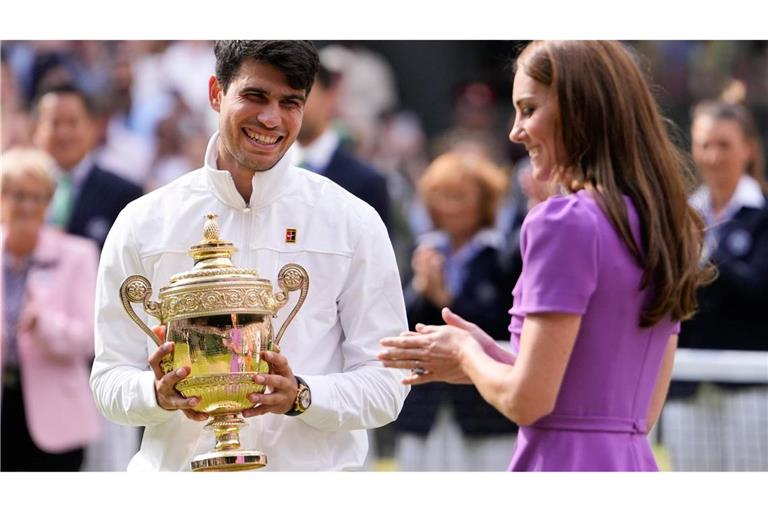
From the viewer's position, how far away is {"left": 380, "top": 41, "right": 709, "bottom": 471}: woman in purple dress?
3.69 metres

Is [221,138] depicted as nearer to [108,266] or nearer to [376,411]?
[108,266]

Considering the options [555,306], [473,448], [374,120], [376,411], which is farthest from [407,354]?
[374,120]

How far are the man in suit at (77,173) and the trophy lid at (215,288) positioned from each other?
5.57 m

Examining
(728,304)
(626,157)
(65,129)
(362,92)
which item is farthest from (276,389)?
(362,92)

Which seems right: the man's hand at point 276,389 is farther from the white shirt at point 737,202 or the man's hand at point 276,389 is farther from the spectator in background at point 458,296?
the white shirt at point 737,202

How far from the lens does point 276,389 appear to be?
4473 mm

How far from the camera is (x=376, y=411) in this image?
4742 mm

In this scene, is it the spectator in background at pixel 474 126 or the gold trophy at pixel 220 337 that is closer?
the gold trophy at pixel 220 337

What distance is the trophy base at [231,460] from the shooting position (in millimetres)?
4430

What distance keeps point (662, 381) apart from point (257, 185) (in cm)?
136

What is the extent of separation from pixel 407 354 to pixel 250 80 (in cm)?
119

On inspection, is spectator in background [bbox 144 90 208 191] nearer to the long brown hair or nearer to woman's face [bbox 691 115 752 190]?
woman's face [bbox 691 115 752 190]

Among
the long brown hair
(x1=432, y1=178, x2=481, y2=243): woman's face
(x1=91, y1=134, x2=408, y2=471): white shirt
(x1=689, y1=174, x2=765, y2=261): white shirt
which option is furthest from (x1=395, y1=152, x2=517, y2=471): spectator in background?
the long brown hair

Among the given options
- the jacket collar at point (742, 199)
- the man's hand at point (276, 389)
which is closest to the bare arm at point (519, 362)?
the man's hand at point (276, 389)
